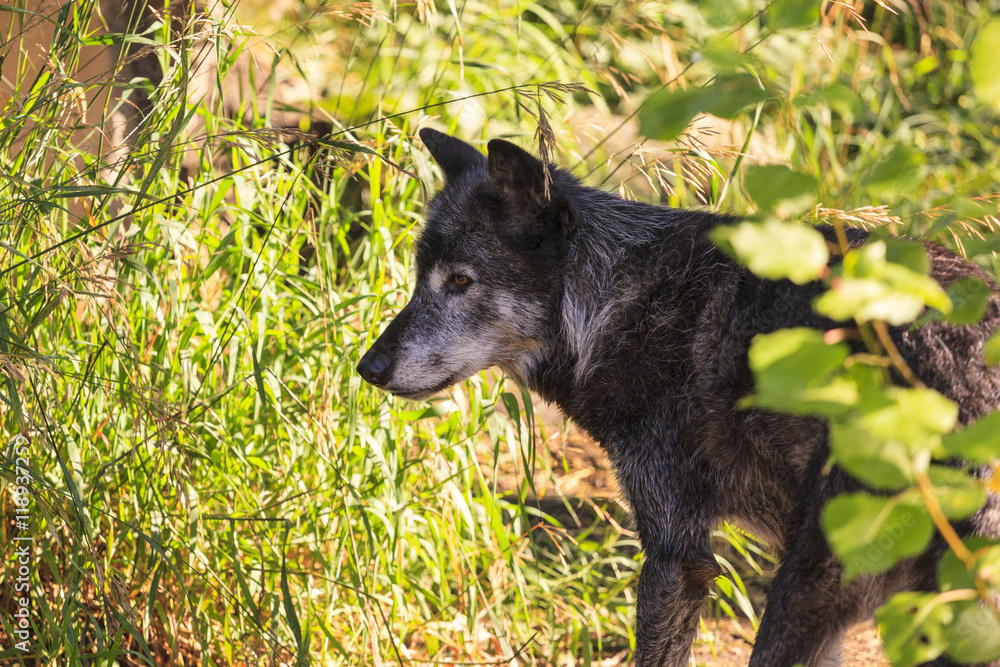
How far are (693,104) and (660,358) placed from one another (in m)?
1.51

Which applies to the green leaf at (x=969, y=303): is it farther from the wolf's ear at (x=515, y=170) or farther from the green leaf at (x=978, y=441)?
the wolf's ear at (x=515, y=170)

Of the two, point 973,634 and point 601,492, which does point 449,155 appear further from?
point 973,634

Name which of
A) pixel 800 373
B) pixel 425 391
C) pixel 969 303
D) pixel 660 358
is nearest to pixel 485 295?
pixel 425 391

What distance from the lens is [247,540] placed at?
2877mm

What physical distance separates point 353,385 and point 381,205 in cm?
73

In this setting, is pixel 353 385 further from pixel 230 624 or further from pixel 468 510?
pixel 230 624

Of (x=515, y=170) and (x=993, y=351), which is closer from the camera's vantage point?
(x=993, y=351)

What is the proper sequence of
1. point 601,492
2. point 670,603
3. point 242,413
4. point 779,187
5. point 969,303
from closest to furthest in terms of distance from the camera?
point 779,187
point 969,303
point 670,603
point 242,413
point 601,492

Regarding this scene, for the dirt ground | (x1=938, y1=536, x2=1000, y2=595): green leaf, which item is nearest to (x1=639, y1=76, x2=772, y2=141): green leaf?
(x1=938, y1=536, x2=1000, y2=595): green leaf


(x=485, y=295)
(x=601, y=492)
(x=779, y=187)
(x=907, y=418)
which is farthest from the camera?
(x=601, y=492)

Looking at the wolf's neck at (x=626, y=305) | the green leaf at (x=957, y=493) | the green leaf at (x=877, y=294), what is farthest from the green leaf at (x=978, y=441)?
the wolf's neck at (x=626, y=305)

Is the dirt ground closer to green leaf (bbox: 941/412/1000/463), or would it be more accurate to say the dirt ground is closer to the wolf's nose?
the wolf's nose

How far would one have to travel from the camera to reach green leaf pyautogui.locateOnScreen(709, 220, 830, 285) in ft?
2.88

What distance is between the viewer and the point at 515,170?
8.25 ft
